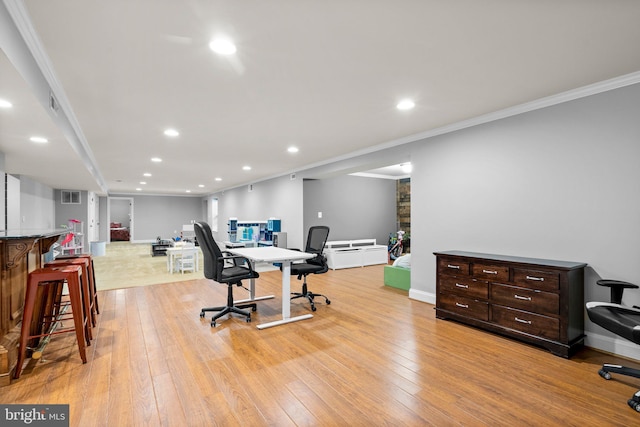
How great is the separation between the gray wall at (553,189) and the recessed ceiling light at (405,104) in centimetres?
101

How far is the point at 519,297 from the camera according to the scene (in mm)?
2848

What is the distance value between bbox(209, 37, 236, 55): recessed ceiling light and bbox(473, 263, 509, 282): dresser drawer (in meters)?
3.00

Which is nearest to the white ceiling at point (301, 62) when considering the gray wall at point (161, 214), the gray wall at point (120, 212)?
the gray wall at point (161, 214)

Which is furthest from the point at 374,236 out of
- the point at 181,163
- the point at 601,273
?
the point at 601,273

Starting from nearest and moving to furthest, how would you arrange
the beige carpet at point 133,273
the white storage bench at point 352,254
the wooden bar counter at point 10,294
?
the wooden bar counter at point 10,294, the beige carpet at point 133,273, the white storage bench at point 352,254

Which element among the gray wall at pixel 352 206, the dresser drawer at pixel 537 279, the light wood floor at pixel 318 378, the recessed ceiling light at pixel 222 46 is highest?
the recessed ceiling light at pixel 222 46

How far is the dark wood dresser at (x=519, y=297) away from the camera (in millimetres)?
2590

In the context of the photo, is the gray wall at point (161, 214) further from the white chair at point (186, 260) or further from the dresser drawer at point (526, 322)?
the dresser drawer at point (526, 322)

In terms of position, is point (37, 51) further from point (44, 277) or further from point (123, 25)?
point (44, 277)

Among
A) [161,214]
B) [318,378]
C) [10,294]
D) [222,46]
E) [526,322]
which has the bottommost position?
[318,378]

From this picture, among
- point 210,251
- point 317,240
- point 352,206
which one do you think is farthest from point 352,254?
point 210,251

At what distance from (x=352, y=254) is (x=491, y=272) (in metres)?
4.10

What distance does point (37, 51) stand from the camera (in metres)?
2.04

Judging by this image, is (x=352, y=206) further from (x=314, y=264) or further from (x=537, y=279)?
(x=537, y=279)
